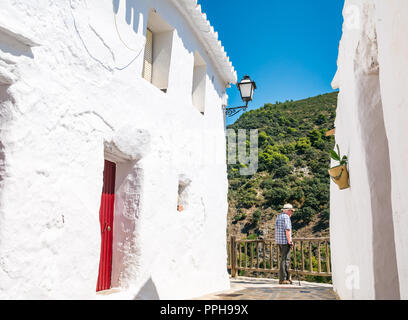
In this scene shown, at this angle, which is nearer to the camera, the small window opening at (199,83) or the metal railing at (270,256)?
the small window opening at (199,83)

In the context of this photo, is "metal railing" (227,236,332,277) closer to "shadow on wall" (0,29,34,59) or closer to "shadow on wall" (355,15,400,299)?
"shadow on wall" (355,15,400,299)

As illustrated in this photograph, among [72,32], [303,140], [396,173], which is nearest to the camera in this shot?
[396,173]

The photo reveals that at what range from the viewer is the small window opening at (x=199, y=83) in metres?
7.06

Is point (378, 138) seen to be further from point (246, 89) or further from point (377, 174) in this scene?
point (246, 89)

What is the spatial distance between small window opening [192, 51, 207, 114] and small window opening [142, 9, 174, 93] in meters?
1.27

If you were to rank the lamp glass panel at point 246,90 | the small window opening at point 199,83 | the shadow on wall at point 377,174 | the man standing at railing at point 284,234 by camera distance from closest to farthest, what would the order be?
the shadow on wall at point 377,174 < the small window opening at point 199,83 < the man standing at railing at point 284,234 < the lamp glass panel at point 246,90

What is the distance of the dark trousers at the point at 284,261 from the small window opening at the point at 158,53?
13.4 feet

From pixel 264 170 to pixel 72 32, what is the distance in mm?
25249

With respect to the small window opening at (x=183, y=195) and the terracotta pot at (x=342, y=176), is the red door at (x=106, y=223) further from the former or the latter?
the terracotta pot at (x=342, y=176)

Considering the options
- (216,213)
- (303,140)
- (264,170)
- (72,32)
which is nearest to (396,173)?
(72,32)

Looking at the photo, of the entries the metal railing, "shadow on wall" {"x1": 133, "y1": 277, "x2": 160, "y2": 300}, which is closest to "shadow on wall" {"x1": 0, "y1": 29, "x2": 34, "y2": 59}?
"shadow on wall" {"x1": 133, "y1": 277, "x2": 160, "y2": 300}

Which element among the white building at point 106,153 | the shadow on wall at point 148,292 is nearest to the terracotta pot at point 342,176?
the white building at point 106,153
